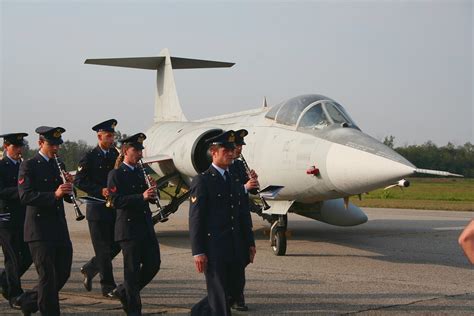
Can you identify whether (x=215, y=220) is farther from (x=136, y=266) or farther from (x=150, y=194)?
(x=136, y=266)

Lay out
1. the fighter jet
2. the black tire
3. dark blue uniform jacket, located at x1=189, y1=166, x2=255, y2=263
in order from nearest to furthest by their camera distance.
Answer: dark blue uniform jacket, located at x1=189, y1=166, x2=255, y2=263, the fighter jet, the black tire

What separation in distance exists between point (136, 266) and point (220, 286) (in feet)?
4.43

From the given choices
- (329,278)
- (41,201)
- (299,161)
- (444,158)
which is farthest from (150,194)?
(444,158)

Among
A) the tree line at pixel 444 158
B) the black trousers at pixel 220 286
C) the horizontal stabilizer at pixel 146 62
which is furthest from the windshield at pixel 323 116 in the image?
the tree line at pixel 444 158

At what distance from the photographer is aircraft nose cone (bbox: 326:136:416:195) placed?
10656mm

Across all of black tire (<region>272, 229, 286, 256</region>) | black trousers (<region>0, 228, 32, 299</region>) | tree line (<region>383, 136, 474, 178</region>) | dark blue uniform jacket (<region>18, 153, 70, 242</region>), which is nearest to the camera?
dark blue uniform jacket (<region>18, 153, 70, 242</region>)

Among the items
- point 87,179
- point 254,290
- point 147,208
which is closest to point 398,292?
point 254,290

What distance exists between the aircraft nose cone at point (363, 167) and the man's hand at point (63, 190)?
5.58m

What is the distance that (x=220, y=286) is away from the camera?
19.3ft

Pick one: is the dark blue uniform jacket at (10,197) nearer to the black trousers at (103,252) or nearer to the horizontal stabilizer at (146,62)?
the black trousers at (103,252)

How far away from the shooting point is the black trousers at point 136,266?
6844 millimetres

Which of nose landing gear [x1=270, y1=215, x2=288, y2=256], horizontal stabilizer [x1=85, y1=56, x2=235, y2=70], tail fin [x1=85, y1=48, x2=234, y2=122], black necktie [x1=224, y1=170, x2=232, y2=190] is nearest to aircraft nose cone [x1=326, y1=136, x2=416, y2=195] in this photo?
nose landing gear [x1=270, y1=215, x2=288, y2=256]

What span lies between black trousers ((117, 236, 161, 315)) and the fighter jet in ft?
10.2

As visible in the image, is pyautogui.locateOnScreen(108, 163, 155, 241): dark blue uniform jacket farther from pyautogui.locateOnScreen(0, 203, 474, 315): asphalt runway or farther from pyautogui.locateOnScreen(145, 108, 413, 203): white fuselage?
pyautogui.locateOnScreen(145, 108, 413, 203): white fuselage
